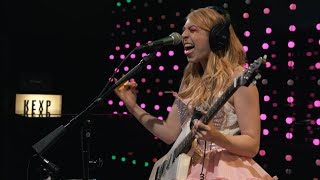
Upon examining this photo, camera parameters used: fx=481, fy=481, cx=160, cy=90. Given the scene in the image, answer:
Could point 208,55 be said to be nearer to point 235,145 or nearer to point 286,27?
point 235,145

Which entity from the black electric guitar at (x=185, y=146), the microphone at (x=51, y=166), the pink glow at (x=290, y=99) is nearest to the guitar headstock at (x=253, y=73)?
the black electric guitar at (x=185, y=146)

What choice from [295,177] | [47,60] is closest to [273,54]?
Answer: [295,177]

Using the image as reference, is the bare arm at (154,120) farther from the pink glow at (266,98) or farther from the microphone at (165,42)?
the pink glow at (266,98)

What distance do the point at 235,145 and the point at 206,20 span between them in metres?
0.57

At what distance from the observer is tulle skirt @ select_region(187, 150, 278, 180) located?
1903 millimetres

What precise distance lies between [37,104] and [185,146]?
2563mm

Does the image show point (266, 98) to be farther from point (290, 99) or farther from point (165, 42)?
point (165, 42)

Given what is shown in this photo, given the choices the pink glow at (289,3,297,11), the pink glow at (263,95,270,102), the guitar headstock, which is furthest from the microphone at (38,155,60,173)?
the pink glow at (289,3,297,11)

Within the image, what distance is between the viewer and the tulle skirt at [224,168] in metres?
1.90

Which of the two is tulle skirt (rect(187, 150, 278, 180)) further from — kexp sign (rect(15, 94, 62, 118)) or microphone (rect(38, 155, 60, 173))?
kexp sign (rect(15, 94, 62, 118))

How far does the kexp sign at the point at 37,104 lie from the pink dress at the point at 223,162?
2311 millimetres

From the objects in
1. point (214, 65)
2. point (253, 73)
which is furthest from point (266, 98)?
point (253, 73)

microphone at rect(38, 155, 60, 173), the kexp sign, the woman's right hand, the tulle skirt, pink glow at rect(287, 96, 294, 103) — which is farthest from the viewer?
the kexp sign

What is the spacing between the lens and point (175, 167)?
199cm
